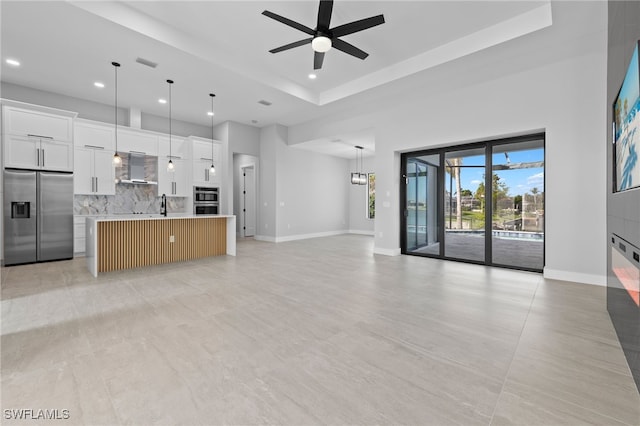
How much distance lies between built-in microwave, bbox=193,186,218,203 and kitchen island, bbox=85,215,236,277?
205 centimetres

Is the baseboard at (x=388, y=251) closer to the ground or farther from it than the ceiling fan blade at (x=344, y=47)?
closer to the ground

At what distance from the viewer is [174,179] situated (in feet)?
25.1

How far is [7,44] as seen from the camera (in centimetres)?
429

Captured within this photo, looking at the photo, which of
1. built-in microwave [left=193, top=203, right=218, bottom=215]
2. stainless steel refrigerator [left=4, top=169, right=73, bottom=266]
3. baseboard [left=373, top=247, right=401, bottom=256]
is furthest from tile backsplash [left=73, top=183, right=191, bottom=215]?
baseboard [left=373, top=247, right=401, bottom=256]

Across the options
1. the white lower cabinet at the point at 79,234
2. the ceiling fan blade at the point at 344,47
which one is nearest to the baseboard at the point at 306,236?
the white lower cabinet at the point at 79,234

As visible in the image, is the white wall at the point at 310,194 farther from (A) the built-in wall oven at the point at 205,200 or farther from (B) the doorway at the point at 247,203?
(A) the built-in wall oven at the point at 205,200

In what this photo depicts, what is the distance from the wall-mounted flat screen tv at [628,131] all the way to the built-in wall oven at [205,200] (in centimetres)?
810

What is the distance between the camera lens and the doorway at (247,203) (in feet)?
32.0

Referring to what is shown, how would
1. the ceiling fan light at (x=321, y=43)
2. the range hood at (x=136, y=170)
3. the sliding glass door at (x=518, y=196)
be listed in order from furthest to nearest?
the range hood at (x=136, y=170) → the sliding glass door at (x=518, y=196) → the ceiling fan light at (x=321, y=43)

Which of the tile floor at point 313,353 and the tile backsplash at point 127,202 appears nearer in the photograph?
the tile floor at point 313,353

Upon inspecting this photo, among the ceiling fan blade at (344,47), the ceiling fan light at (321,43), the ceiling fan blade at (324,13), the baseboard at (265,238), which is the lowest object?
the baseboard at (265,238)

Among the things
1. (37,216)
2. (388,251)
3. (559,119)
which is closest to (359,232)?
(388,251)

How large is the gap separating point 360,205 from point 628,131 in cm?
919

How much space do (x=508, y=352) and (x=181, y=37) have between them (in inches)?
219
